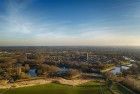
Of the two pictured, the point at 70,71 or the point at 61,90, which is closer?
the point at 61,90

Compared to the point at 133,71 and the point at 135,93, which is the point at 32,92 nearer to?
the point at 135,93

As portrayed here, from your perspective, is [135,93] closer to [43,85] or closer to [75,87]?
[75,87]

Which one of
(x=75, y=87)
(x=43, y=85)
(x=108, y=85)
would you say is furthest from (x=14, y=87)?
(x=108, y=85)

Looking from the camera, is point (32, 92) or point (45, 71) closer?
point (32, 92)

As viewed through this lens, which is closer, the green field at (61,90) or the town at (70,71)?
the green field at (61,90)

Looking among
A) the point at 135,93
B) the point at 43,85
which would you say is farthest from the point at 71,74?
the point at 135,93

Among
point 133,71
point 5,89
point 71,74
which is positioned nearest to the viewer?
point 5,89

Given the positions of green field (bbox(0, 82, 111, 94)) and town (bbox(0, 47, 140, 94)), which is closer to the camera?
green field (bbox(0, 82, 111, 94))

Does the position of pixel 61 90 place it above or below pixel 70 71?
below

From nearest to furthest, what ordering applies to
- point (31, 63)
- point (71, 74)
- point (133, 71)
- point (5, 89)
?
point (5, 89), point (71, 74), point (133, 71), point (31, 63)

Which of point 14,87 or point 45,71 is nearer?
point 14,87
